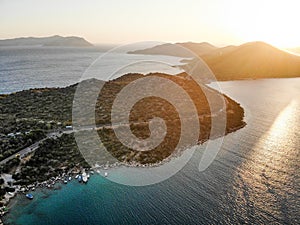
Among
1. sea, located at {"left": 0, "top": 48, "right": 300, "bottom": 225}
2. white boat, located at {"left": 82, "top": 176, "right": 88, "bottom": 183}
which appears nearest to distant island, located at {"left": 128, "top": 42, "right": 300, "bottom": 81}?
sea, located at {"left": 0, "top": 48, "right": 300, "bottom": 225}

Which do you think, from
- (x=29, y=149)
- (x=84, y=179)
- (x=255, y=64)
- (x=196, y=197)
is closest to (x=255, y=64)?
(x=255, y=64)

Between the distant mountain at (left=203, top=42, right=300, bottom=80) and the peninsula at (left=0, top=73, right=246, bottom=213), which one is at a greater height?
the distant mountain at (left=203, top=42, right=300, bottom=80)

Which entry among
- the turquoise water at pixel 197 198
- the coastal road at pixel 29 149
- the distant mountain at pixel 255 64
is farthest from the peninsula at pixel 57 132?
the distant mountain at pixel 255 64

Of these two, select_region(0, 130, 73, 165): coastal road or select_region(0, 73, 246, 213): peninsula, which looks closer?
select_region(0, 73, 246, 213): peninsula

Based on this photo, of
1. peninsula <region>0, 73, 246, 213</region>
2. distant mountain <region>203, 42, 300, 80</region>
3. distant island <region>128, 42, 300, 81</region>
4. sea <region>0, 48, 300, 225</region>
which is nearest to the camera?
sea <region>0, 48, 300, 225</region>

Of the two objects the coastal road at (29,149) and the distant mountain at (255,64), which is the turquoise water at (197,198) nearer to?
the coastal road at (29,149)

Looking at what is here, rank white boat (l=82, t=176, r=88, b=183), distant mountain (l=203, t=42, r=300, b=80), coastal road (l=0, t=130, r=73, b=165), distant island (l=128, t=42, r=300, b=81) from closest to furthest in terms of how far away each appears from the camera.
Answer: white boat (l=82, t=176, r=88, b=183)
coastal road (l=0, t=130, r=73, b=165)
distant island (l=128, t=42, r=300, b=81)
distant mountain (l=203, t=42, r=300, b=80)

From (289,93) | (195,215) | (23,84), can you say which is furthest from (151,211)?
(23,84)

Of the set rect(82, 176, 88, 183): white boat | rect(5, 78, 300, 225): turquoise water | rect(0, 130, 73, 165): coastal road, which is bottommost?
rect(5, 78, 300, 225): turquoise water

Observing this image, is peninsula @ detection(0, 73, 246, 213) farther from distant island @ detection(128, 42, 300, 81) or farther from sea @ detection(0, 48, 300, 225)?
distant island @ detection(128, 42, 300, 81)

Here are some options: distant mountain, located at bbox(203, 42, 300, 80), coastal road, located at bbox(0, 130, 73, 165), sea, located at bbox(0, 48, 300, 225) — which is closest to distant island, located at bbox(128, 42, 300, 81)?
distant mountain, located at bbox(203, 42, 300, 80)
